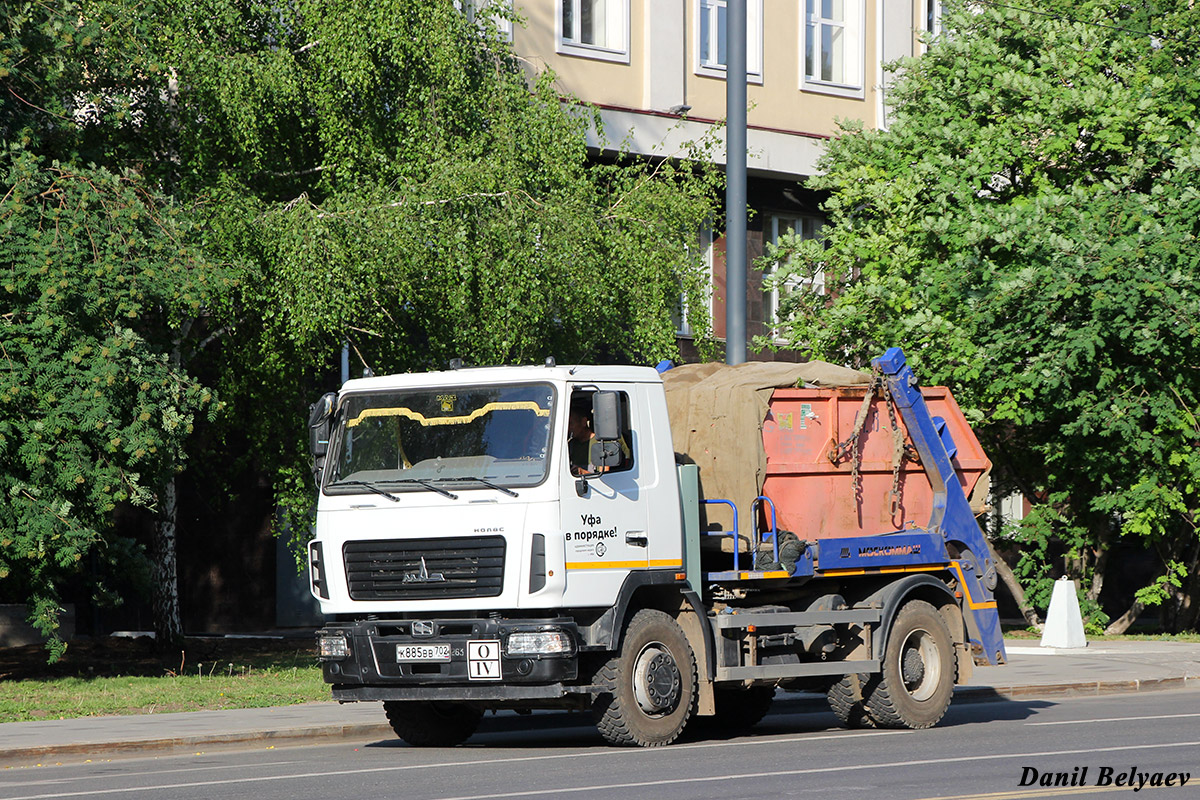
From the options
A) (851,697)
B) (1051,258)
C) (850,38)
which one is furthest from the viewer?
(850,38)

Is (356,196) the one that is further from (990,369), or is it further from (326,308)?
(990,369)

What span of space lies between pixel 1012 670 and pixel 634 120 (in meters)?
12.0

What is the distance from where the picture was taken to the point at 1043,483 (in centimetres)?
2631

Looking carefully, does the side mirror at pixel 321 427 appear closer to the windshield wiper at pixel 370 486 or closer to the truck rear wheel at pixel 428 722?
the windshield wiper at pixel 370 486

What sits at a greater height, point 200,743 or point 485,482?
point 485,482

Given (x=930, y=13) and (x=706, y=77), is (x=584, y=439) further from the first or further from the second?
(x=930, y=13)

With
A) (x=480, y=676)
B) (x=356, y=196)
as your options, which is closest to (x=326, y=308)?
(x=356, y=196)

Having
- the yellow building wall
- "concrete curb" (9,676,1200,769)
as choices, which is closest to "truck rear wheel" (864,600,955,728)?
"concrete curb" (9,676,1200,769)

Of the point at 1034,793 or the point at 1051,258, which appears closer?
the point at 1034,793

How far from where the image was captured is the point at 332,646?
1249 centimetres

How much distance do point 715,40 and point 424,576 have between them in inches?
770

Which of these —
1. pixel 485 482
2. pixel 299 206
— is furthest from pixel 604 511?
pixel 299 206

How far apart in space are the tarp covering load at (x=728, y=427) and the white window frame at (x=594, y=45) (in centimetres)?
1495

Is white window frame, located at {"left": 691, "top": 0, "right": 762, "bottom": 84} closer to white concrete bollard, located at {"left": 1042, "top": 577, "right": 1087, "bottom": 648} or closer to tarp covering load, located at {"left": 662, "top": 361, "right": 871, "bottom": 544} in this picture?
white concrete bollard, located at {"left": 1042, "top": 577, "right": 1087, "bottom": 648}
